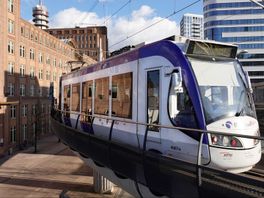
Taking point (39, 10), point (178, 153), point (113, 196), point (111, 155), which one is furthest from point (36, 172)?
point (39, 10)

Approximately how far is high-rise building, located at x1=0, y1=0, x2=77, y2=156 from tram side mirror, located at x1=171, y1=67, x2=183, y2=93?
1980 inches

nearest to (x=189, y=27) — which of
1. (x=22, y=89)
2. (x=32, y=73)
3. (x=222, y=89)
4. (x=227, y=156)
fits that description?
(x=32, y=73)

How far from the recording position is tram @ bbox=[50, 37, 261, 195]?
8.53 metres

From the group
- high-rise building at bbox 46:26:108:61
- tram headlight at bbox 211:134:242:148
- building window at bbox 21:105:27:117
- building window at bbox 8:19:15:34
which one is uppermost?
high-rise building at bbox 46:26:108:61

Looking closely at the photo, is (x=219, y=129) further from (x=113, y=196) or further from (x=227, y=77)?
(x=113, y=196)

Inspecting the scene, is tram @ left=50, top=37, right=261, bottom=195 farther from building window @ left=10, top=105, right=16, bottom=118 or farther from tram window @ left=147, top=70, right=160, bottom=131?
building window @ left=10, top=105, right=16, bottom=118

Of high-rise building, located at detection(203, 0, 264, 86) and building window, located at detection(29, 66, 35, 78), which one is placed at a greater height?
high-rise building, located at detection(203, 0, 264, 86)

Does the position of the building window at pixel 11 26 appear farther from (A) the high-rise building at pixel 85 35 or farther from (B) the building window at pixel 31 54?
(A) the high-rise building at pixel 85 35

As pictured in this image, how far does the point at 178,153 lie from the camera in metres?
9.11

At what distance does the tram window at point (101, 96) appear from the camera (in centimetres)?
1427

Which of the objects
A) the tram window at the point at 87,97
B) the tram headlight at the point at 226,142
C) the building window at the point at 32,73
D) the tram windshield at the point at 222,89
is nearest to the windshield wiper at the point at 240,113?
the tram windshield at the point at 222,89

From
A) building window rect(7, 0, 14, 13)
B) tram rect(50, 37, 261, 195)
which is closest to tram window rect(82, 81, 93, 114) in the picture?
tram rect(50, 37, 261, 195)

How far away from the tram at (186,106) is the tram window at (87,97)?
3.77 meters

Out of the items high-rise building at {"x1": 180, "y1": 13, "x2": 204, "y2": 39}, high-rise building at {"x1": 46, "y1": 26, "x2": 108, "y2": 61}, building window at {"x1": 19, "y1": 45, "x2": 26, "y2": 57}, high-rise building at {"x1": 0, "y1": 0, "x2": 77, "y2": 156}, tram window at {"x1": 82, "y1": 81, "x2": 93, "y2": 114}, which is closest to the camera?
tram window at {"x1": 82, "y1": 81, "x2": 93, "y2": 114}
